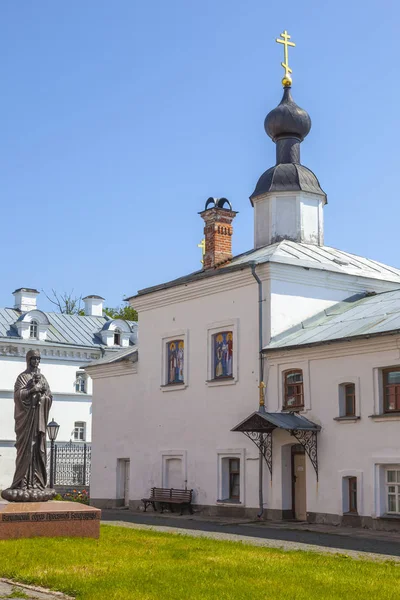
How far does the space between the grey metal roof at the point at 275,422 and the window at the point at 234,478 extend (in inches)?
77.2

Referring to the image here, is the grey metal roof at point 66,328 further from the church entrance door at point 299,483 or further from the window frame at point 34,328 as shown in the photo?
the church entrance door at point 299,483

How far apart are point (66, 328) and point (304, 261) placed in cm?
2251

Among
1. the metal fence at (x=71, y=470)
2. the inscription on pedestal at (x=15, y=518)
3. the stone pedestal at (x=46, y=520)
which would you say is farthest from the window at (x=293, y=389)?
the metal fence at (x=71, y=470)

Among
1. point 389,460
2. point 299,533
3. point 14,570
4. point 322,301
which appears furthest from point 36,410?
point 322,301

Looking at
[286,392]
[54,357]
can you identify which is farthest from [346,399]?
[54,357]

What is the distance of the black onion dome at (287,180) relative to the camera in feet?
83.2

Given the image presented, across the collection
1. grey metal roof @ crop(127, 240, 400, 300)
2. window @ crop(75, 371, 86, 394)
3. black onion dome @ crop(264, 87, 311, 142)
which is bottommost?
window @ crop(75, 371, 86, 394)

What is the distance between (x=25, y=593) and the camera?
8.91m

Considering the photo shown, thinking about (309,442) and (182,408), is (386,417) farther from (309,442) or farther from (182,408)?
(182,408)

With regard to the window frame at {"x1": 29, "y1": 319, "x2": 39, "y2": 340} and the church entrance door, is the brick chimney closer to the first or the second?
the church entrance door

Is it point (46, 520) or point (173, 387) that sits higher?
point (173, 387)

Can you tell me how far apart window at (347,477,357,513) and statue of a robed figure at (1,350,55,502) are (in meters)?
7.70

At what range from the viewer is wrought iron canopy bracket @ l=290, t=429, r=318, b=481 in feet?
63.7

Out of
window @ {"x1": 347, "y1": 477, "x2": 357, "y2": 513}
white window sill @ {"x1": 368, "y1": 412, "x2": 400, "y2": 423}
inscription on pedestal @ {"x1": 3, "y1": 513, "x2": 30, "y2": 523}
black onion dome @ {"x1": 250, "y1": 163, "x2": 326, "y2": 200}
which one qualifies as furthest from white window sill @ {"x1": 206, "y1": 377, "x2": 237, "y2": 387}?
inscription on pedestal @ {"x1": 3, "y1": 513, "x2": 30, "y2": 523}
